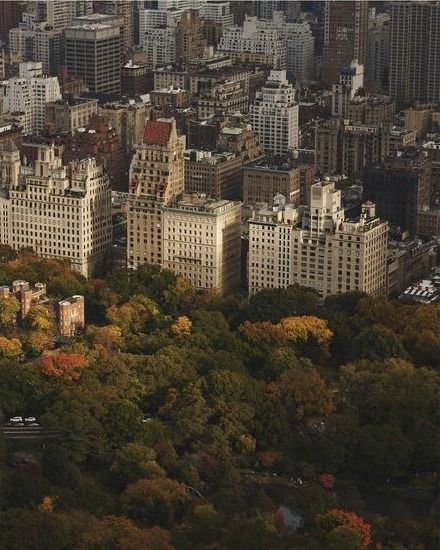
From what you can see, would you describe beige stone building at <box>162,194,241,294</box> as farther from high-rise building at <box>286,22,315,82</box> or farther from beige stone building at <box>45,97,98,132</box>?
high-rise building at <box>286,22,315,82</box>

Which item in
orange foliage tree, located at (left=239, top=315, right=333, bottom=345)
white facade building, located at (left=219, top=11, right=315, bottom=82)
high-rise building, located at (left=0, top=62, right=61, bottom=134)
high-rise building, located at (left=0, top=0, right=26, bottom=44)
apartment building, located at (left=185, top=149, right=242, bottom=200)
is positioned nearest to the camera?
orange foliage tree, located at (left=239, top=315, right=333, bottom=345)

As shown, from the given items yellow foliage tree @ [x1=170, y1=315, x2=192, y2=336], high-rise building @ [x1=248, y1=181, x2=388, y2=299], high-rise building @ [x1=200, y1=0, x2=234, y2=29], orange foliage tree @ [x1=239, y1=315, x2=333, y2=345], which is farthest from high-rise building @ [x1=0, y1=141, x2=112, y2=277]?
high-rise building @ [x1=200, y1=0, x2=234, y2=29]

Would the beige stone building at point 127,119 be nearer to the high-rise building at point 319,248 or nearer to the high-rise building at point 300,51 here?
the high-rise building at point 300,51

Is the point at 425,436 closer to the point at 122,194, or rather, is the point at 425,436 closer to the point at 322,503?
the point at 322,503

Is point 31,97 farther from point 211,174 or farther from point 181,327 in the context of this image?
point 181,327

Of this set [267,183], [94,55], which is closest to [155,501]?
[267,183]
